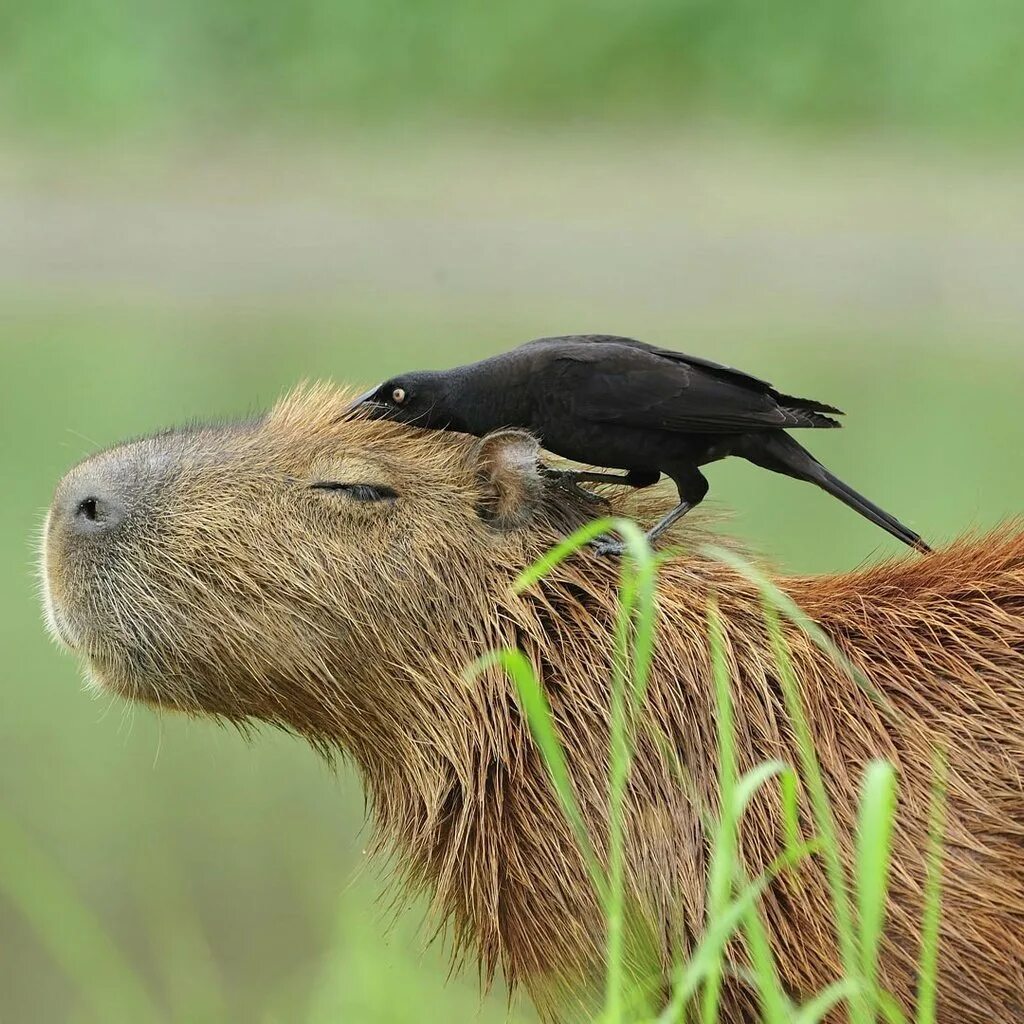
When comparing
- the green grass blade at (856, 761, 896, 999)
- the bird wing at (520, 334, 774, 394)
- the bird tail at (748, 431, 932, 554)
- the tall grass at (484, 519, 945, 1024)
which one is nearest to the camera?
the green grass blade at (856, 761, 896, 999)

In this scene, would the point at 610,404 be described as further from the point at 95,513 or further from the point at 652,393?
the point at 95,513

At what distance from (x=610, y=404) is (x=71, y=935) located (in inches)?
90.3

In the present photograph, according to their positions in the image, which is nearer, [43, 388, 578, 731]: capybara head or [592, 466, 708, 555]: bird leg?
[43, 388, 578, 731]: capybara head

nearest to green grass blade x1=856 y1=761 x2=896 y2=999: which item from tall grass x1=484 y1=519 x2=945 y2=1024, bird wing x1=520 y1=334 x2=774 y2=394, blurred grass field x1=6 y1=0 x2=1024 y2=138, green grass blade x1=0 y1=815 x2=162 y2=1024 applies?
tall grass x1=484 y1=519 x2=945 y2=1024

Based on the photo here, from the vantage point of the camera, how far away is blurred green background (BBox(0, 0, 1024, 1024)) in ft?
31.3

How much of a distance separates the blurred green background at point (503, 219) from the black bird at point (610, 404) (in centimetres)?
359

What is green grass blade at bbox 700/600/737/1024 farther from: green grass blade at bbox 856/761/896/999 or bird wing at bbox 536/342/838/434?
bird wing at bbox 536/342/838/434

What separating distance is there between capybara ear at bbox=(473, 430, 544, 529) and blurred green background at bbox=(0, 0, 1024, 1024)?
3.59 meters

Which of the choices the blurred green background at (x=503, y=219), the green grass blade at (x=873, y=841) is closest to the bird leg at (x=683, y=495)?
the green grass blade at (x=873, y=841)

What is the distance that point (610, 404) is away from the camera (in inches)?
122

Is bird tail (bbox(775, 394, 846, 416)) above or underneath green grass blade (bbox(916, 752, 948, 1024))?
above

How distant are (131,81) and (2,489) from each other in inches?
255

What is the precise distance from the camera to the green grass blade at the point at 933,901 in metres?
2.46

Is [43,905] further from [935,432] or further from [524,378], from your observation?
[935,432]
